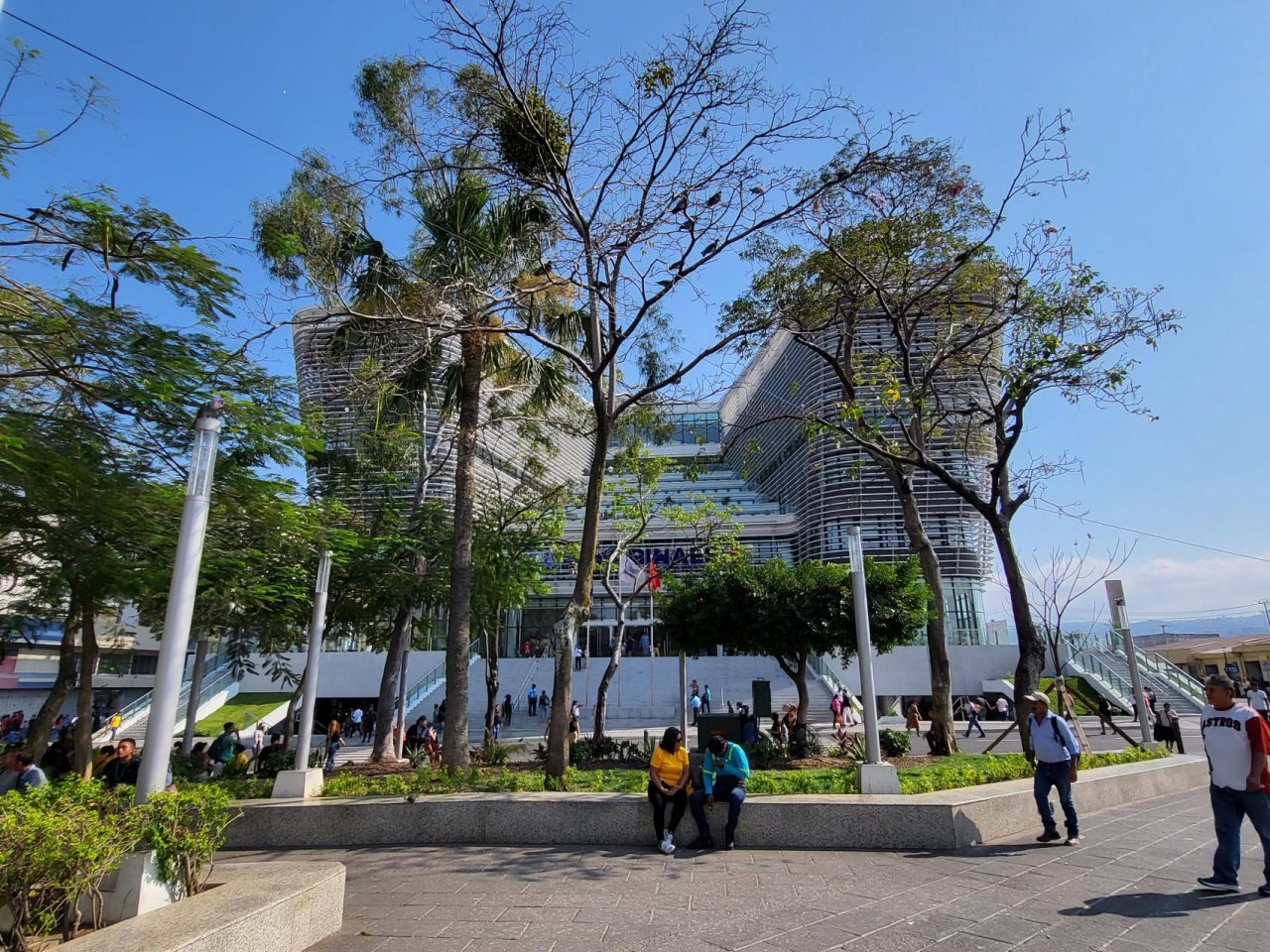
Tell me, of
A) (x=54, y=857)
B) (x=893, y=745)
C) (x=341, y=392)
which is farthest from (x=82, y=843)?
(x=893, y=745)

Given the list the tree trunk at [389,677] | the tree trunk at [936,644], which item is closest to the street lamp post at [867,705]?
the tree trunk at [936,644]

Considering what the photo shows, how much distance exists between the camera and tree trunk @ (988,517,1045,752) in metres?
9.78

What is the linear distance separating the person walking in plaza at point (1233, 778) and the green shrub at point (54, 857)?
6866 mm

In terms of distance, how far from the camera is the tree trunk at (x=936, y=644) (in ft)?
43.7

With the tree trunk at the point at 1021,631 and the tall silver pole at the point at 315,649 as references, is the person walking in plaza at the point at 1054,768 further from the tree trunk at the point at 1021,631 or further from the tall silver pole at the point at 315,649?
the tall silver pole at the point at 315,649

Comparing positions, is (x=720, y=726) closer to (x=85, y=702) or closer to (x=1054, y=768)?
(x=1054, y=768)

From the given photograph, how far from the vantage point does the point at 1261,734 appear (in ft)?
16.3

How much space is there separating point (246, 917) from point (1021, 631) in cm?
992

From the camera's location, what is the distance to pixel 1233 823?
16.5ft

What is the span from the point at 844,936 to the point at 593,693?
29036 millimetres

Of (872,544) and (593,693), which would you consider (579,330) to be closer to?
(593,693)

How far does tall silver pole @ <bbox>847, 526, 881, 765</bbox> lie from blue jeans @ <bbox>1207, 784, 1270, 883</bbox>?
2.74 metres

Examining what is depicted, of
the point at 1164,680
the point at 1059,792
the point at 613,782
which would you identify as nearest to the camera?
the point at 1059,792

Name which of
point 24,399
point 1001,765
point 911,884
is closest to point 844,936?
point 911,884
